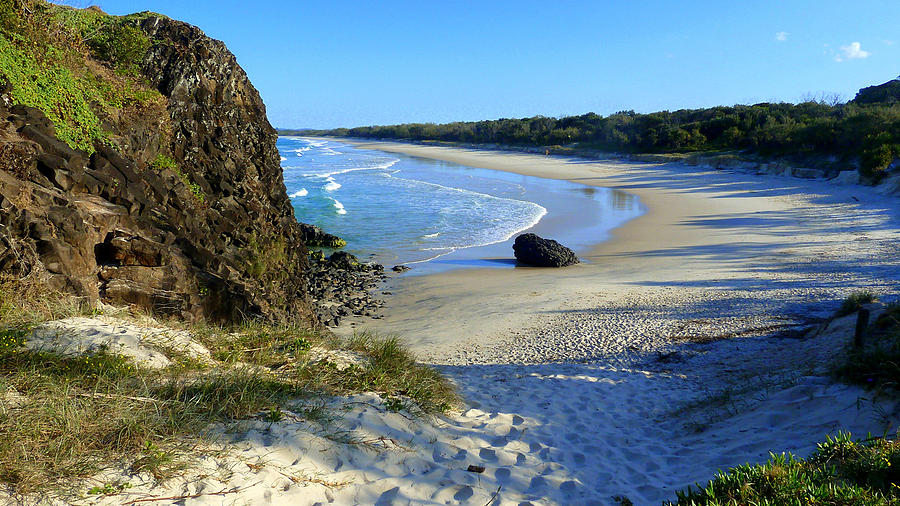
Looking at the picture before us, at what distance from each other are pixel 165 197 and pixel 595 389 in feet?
20.1

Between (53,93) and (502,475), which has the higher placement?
(53,93)

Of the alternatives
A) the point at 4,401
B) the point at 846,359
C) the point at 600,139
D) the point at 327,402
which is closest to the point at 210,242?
the point at 327,402

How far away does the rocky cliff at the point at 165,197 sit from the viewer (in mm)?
5621

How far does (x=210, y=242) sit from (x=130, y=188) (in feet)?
4.87

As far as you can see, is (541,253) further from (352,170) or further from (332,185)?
(352,170)

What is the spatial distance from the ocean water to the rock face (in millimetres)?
739

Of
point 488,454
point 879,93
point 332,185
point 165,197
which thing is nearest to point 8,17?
point 165,197

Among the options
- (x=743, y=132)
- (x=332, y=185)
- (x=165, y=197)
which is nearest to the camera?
(x=165, y=197)

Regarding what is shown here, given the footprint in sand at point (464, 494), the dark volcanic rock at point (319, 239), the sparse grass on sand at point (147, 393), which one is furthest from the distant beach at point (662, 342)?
the dark volcanic rock at point (319, 239)

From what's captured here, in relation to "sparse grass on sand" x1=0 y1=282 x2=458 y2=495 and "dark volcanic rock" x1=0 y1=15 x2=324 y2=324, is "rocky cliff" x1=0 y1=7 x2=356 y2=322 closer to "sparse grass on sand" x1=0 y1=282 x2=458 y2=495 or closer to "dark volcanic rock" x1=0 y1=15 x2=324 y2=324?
"dark volcanic rock" x1=0 y1=15 x2=324 y2=324

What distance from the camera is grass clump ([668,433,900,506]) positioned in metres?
3.19

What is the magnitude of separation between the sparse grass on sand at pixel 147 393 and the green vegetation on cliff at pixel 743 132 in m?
28.7

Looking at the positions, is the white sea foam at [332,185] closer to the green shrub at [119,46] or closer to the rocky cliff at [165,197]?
the rocky cliff at [165,197]

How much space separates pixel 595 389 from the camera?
22.2ft
